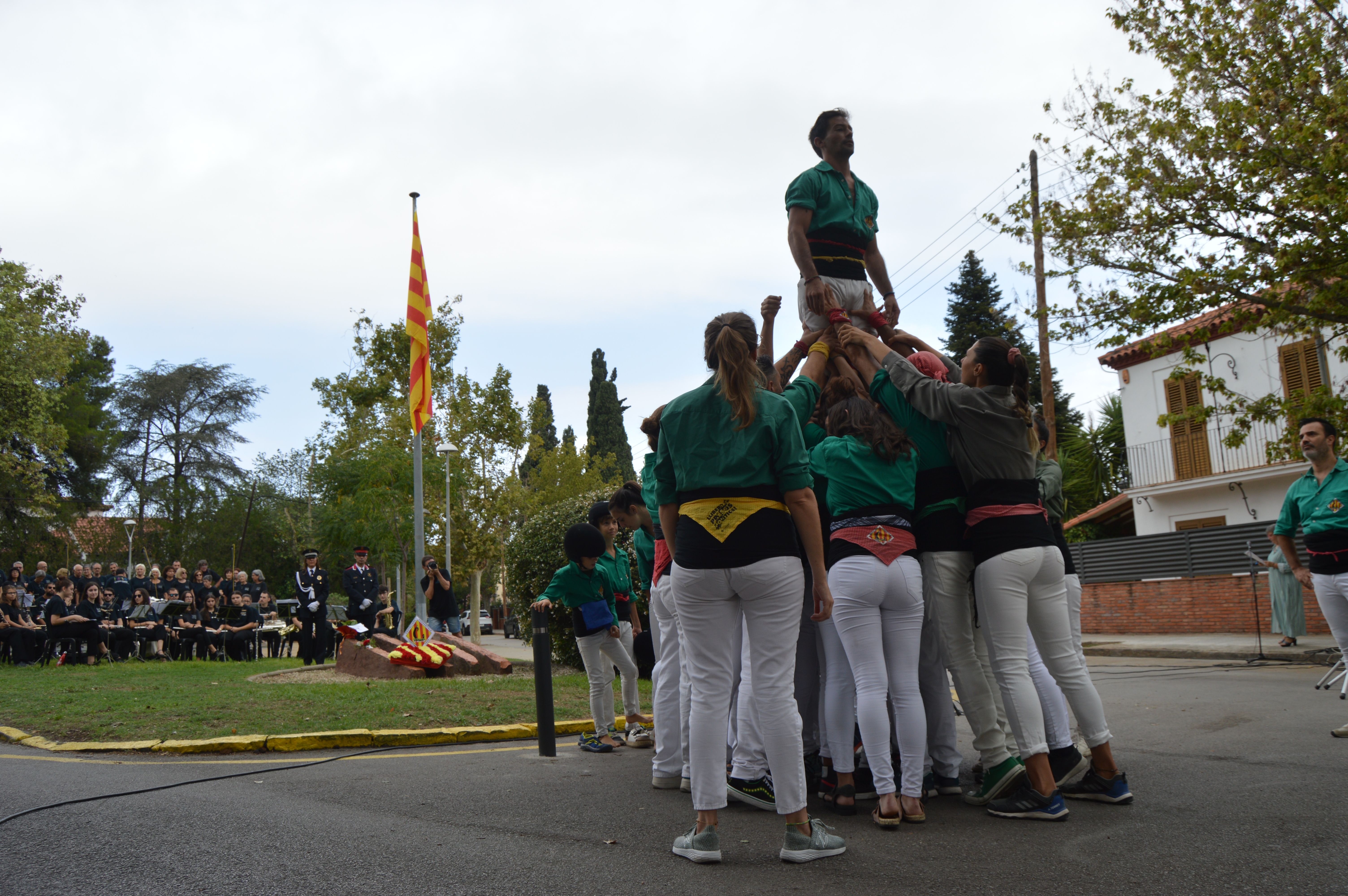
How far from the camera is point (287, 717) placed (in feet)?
26.6

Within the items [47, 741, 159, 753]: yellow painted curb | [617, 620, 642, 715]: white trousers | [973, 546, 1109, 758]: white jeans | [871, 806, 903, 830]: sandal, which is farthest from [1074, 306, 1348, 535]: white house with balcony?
[47, 741, 159, 753]: yellow painted curb

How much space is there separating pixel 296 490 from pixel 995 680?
218 ft

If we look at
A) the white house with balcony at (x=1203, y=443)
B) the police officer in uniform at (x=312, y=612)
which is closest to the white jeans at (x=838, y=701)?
the police officer in uniform at (x=312, y=612)

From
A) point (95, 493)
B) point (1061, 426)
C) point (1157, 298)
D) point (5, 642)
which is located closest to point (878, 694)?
point (1157, 298)

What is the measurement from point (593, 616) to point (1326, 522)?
16.4 ft

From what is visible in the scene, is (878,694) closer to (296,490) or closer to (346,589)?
(346,589)

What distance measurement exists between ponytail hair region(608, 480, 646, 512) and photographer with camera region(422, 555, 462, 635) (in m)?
9.59

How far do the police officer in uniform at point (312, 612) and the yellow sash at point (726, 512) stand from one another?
15.2m

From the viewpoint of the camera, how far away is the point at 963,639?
4.71 m

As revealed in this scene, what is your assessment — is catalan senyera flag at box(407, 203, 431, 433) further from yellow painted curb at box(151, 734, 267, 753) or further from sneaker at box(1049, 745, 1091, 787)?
sneaker at box(1049, 745, 1091, 787)

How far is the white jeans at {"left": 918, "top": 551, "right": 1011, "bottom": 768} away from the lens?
4.68m

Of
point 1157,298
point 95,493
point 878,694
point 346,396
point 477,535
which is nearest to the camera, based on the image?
point 878,694

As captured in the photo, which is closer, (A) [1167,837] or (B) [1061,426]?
(A) [1167,837]

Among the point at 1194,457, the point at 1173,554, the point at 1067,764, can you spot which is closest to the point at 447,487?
the point at 1173,554
